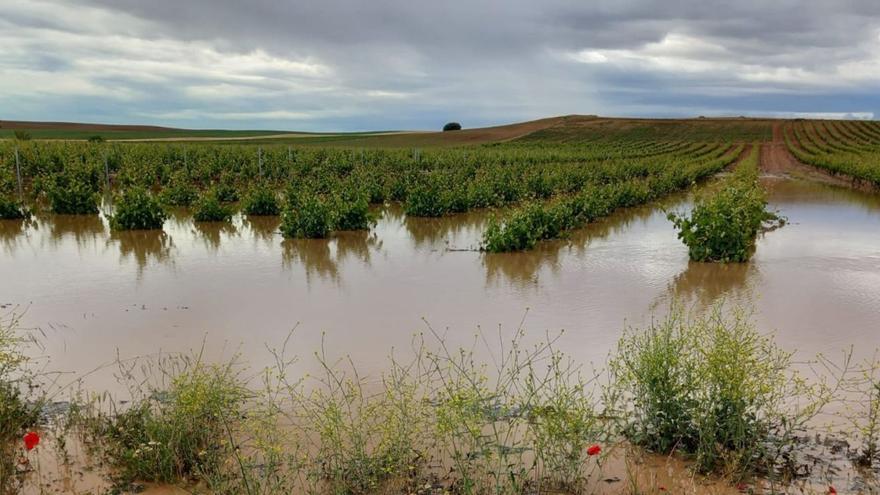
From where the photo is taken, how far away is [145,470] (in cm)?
464

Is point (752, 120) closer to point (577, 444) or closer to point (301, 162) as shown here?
point (301, 162)

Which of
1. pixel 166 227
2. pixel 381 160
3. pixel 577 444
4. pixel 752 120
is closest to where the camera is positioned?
pixel 577 444

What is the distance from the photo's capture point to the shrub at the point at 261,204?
62.5ft

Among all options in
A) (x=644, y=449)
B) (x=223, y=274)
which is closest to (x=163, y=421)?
(x=644, y=449)

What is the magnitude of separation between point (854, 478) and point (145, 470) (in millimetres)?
4981

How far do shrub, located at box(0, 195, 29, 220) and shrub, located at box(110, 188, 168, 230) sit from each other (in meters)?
3.38

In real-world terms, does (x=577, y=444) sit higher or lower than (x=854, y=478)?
higher

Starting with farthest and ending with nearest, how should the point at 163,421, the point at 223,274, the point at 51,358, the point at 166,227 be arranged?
the point at 166,227 < the point at 223,274 < the point at 51,358 < the point at 163,421

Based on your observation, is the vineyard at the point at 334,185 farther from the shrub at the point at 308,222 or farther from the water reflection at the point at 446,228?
the water reflection at the point at 446,228

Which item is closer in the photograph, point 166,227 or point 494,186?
point 166,227

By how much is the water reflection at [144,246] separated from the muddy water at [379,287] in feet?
0.15

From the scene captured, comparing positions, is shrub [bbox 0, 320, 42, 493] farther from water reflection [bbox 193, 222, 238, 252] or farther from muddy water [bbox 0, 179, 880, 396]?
water reflection [bbox 193, 222, 238, 252]

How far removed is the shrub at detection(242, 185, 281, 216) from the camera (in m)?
19.1

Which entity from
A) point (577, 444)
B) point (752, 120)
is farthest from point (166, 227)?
point (752, 120)
